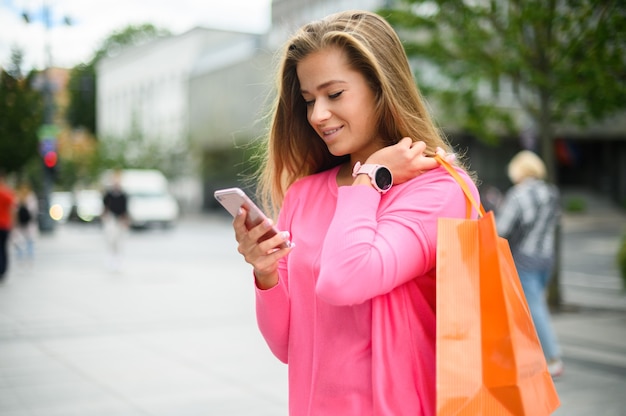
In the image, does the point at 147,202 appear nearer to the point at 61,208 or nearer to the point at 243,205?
the point at 61,208

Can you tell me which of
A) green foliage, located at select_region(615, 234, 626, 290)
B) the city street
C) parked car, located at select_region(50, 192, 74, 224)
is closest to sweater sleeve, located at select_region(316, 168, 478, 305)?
the city street

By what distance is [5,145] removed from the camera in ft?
48.9

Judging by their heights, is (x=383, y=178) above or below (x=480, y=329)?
above

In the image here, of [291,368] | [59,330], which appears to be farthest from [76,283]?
[291,368]

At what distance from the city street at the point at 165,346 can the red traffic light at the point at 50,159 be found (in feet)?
A: 34.5

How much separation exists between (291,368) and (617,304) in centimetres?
978

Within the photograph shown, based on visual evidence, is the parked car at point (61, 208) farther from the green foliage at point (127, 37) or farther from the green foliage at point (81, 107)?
the green foliage at point (127, 37)

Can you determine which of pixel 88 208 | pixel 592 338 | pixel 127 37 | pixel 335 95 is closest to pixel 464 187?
pixel 335 95

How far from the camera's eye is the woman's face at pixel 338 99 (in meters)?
1.79

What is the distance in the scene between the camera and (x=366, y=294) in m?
1.58

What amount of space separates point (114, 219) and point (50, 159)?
34.6 ft

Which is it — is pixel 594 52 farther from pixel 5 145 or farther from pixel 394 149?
pixel 5 145

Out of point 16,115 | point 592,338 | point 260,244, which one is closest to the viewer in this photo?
point 260,244

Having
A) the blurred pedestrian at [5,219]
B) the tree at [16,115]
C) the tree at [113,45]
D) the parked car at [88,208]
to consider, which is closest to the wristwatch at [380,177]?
the tree at [16,115]
